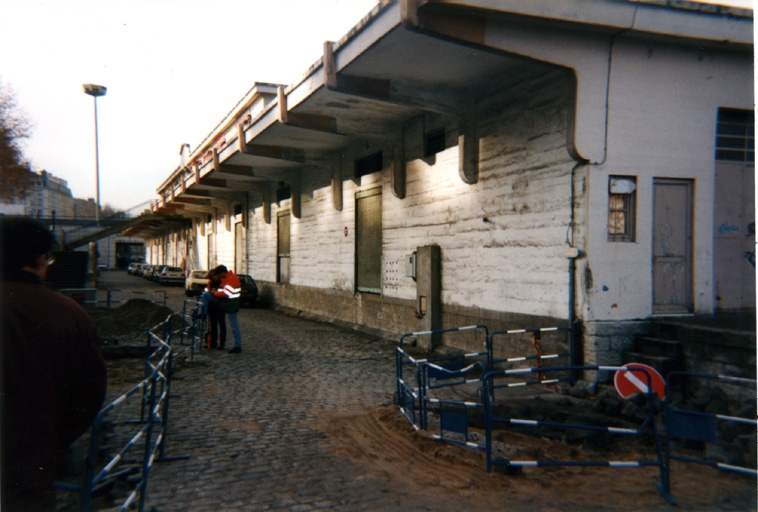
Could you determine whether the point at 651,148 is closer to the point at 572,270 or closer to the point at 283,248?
the point at 572,270

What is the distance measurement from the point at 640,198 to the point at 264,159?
549 inches

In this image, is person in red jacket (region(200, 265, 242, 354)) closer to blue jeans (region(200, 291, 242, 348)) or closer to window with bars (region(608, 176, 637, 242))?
blue jeans (region(200, 291, 242, 348))

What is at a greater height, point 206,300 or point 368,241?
point 368,241

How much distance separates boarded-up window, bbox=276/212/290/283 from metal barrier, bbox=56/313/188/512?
43.8 feet

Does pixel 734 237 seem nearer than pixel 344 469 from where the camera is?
No

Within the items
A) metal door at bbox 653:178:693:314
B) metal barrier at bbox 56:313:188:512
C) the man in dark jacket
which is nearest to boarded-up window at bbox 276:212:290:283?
metal barrier at bbox 56:313:188:512

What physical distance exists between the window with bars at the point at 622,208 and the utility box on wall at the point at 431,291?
4.45 metres

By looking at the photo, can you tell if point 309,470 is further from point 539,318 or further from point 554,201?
point 554,201

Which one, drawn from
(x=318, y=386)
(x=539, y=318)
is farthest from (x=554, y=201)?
(x=318, y=386)

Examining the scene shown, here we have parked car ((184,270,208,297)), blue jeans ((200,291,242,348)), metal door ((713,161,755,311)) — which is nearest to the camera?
metal door ((713,161,755,311))

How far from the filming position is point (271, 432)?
6613mm

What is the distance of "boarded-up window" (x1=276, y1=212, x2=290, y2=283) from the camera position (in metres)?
22.6

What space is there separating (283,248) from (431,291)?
39.6ft

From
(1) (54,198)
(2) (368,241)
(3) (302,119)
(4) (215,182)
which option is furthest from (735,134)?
(1) (54,198)
